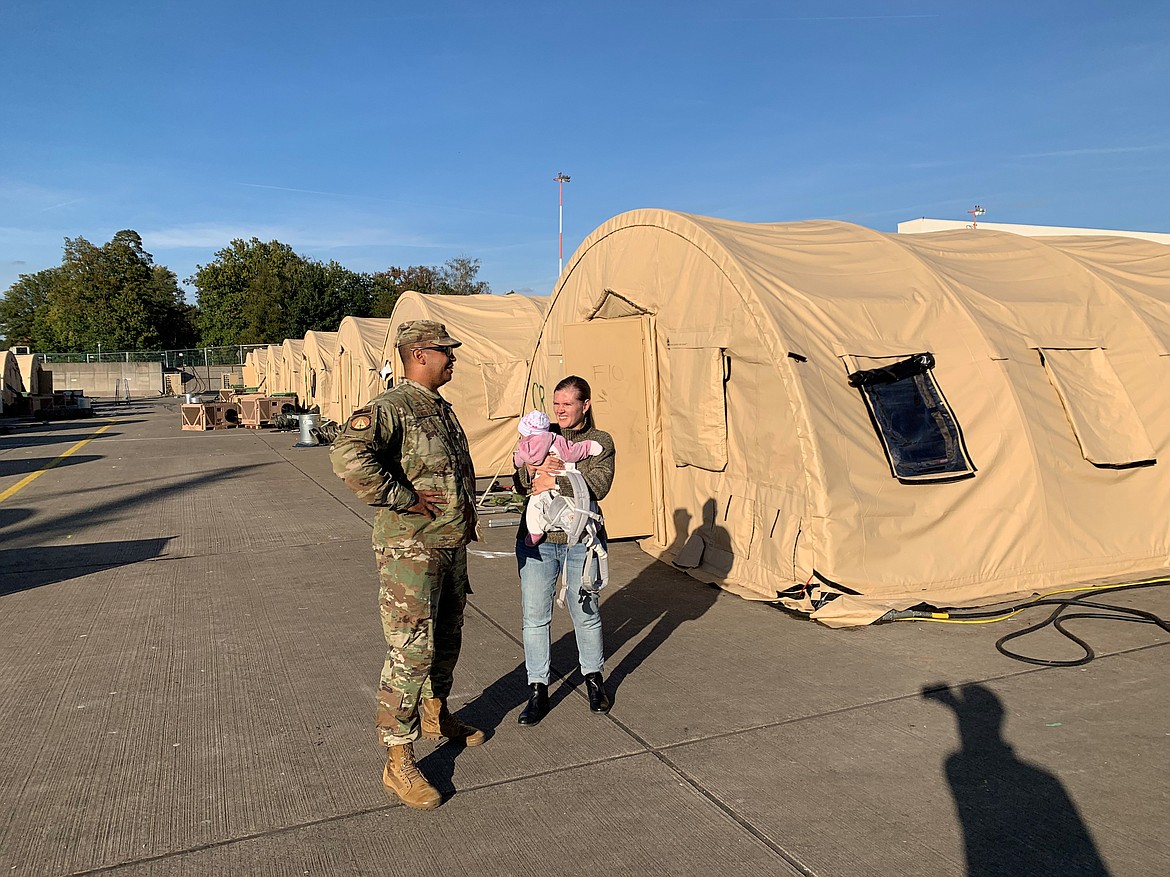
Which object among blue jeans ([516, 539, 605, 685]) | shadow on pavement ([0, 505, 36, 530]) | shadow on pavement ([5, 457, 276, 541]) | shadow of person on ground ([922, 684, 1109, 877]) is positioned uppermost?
blue jeans ([516, 539, 605, 685])

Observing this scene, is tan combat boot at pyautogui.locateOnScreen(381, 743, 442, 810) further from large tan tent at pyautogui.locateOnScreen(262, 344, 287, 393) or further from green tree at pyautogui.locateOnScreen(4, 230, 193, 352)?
green tree at pyautogui.locateOnScreen(4, 230, 193, 352)

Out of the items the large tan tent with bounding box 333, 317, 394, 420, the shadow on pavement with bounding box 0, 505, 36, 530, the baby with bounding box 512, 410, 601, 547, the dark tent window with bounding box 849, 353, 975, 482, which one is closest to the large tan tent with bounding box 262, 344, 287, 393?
the large tan tent with bounding box 333, 317, 394, 420

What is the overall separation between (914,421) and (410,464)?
4.58 m

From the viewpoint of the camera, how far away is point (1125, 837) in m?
3.30

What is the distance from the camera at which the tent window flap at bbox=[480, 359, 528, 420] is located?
1391 centimetres

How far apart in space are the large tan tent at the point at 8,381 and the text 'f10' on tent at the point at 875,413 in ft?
95.6

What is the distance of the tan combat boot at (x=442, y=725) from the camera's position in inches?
159

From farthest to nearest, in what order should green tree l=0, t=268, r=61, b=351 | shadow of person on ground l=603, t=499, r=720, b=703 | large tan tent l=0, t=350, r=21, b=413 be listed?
green tree l=0, t=268, r=61, b=351 < large tan tent l=0, t=350, r=21, b=413 < shadow of person on ground l=603, t=499, r=720, b=703

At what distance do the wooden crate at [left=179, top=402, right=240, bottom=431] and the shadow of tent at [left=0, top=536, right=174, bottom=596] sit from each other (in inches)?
650

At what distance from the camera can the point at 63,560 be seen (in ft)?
27.2

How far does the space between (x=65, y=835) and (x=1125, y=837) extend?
14.0 ft

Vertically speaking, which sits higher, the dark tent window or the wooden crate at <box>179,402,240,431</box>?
the dark tent window

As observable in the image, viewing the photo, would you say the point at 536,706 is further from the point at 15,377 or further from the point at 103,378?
the point at 103,378

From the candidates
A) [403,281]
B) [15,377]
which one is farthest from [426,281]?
[15,377]
